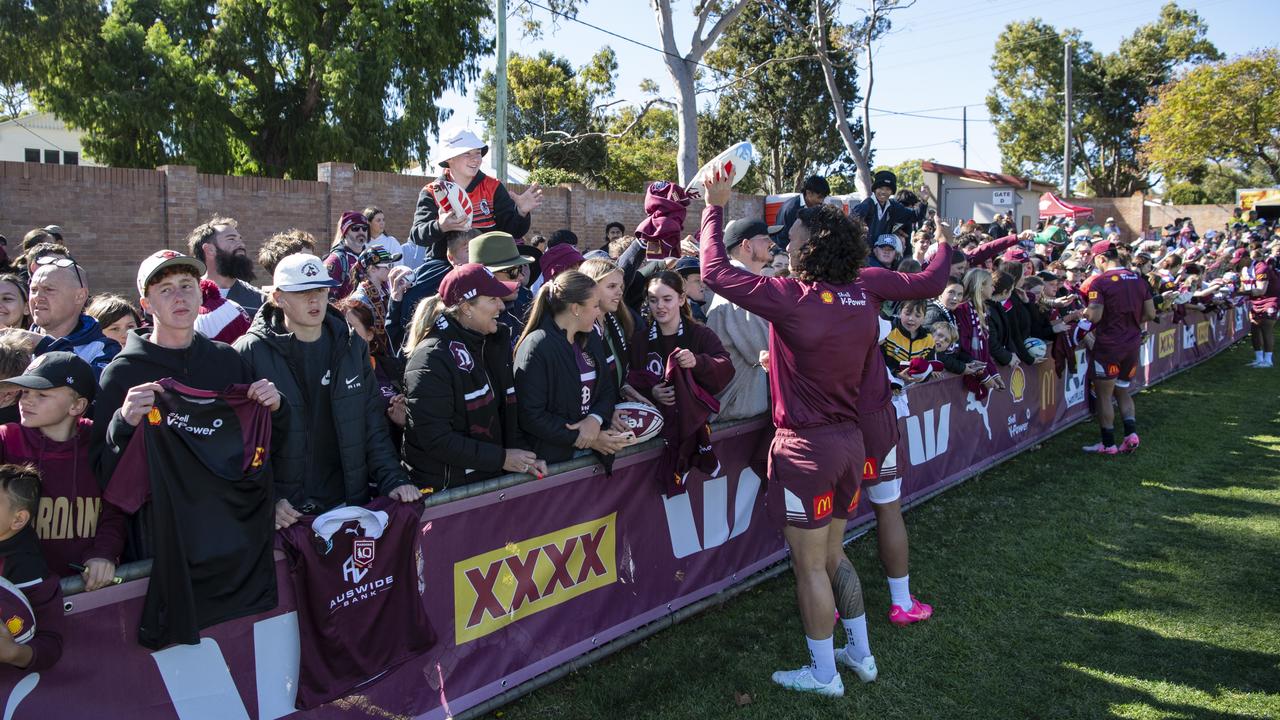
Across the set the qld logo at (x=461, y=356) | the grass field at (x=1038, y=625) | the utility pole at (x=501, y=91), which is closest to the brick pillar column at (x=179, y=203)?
the utility pole at (x=501, y=91)

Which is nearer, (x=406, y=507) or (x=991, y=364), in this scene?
(x=406, y=507)

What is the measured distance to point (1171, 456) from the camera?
879 centimetres

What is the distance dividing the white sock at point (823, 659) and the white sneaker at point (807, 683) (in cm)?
2

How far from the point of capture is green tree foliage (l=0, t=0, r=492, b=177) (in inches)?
811

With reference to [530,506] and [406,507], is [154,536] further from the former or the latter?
[530,506]

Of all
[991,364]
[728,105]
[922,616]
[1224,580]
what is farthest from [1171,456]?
[728,105]

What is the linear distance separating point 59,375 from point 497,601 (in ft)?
6.52

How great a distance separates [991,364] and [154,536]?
279 inches

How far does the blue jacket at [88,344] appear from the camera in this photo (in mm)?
3844

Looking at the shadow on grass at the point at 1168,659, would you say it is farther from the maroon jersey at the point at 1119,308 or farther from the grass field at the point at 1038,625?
the maroon jersey at the point at 1119,308

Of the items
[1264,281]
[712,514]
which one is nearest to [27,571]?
[712,514]

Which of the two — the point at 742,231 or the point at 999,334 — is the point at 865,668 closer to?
the point at 742,231

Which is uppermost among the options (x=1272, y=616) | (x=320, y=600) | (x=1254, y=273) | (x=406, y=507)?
(x=1254, y=273)

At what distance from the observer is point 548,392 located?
4328 mm
